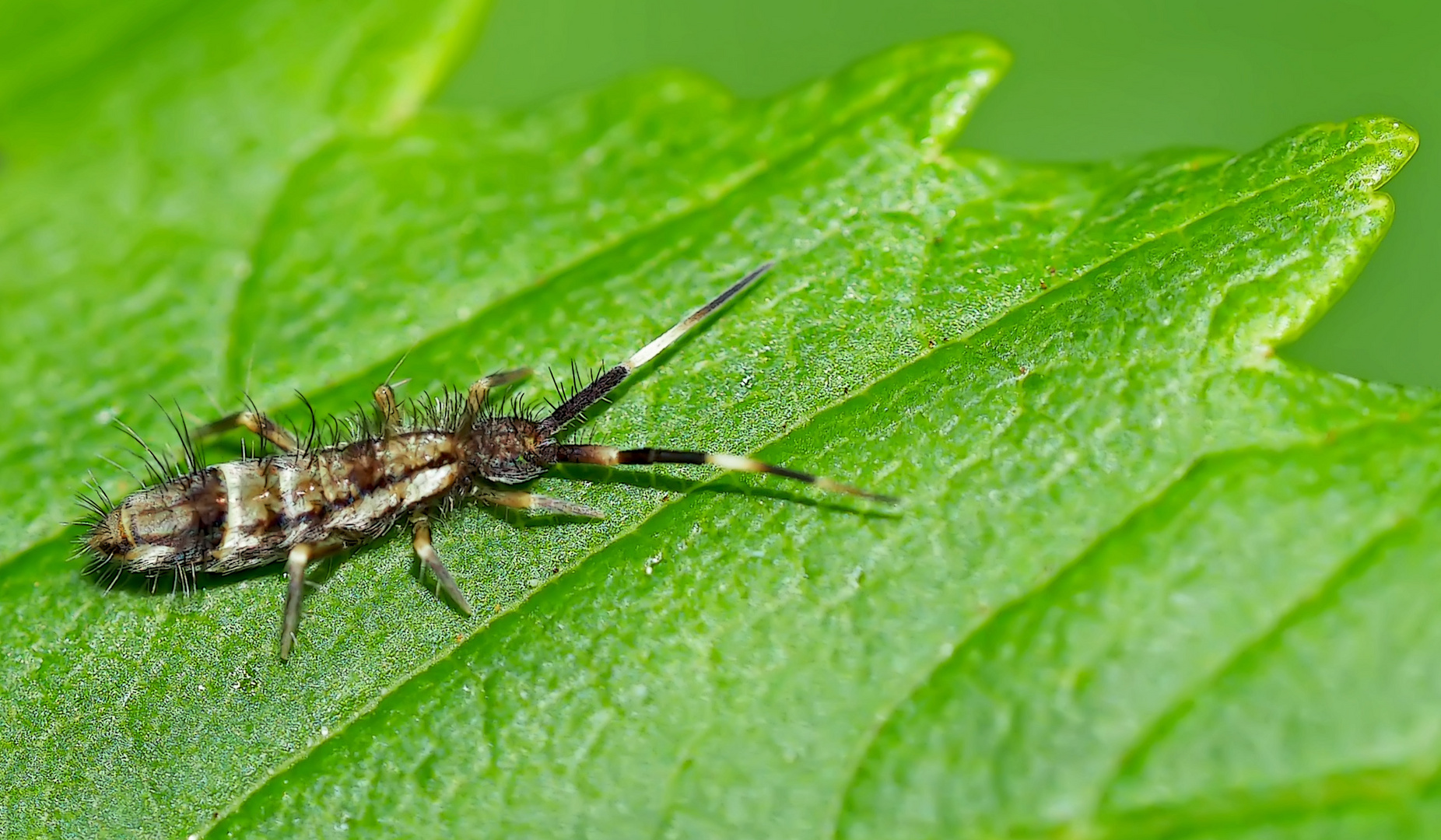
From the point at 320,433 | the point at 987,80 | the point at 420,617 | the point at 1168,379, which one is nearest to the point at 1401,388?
the point at 1168,379

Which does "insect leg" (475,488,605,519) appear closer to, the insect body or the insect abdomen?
the insect body

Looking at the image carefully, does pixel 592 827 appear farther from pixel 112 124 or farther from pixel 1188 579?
pixel 112 124

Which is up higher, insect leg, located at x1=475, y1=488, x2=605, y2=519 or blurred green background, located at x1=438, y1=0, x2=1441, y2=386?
blurred green background, located at x1=438, y1=0, x2=1441, y2=386

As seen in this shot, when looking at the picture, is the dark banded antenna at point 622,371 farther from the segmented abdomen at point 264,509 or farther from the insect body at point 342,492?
the segmented abdomen at point 264,509

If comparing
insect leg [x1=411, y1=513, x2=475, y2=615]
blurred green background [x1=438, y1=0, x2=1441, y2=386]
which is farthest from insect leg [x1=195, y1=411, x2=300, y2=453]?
blurred green background [x1=438, y1=0, x2=1441, y2=386]

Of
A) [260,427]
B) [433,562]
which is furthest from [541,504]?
[260,427]

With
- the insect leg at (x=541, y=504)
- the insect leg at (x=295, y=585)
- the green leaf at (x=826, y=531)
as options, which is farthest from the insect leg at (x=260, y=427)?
the insect leg at (x=541, y=504)
